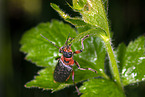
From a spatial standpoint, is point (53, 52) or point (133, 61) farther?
point (53, 52)

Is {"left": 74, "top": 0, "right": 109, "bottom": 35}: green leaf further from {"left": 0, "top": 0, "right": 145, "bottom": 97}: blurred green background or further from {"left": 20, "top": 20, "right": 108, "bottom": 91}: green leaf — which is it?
{"left": 0, "top": 0, "right": 145, "bottom": 97}: blurred green background

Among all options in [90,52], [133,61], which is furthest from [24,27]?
[133,61]

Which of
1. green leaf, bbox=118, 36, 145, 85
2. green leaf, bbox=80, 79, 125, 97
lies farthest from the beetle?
green leaf, bbox=118, 36, 145, 85

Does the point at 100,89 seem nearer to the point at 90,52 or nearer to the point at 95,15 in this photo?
the point at 90,52

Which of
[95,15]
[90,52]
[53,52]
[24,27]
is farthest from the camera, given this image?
[24,27]

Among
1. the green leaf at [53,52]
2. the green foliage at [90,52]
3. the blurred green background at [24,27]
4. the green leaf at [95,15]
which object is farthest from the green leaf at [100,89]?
the blurred green background at [24,27]

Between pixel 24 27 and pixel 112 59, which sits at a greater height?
pixel 24 27

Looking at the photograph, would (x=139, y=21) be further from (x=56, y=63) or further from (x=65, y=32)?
(x=56, y=63)

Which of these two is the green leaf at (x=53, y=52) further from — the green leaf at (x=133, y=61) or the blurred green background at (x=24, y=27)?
the blurred green background at (x=24, y=27)
